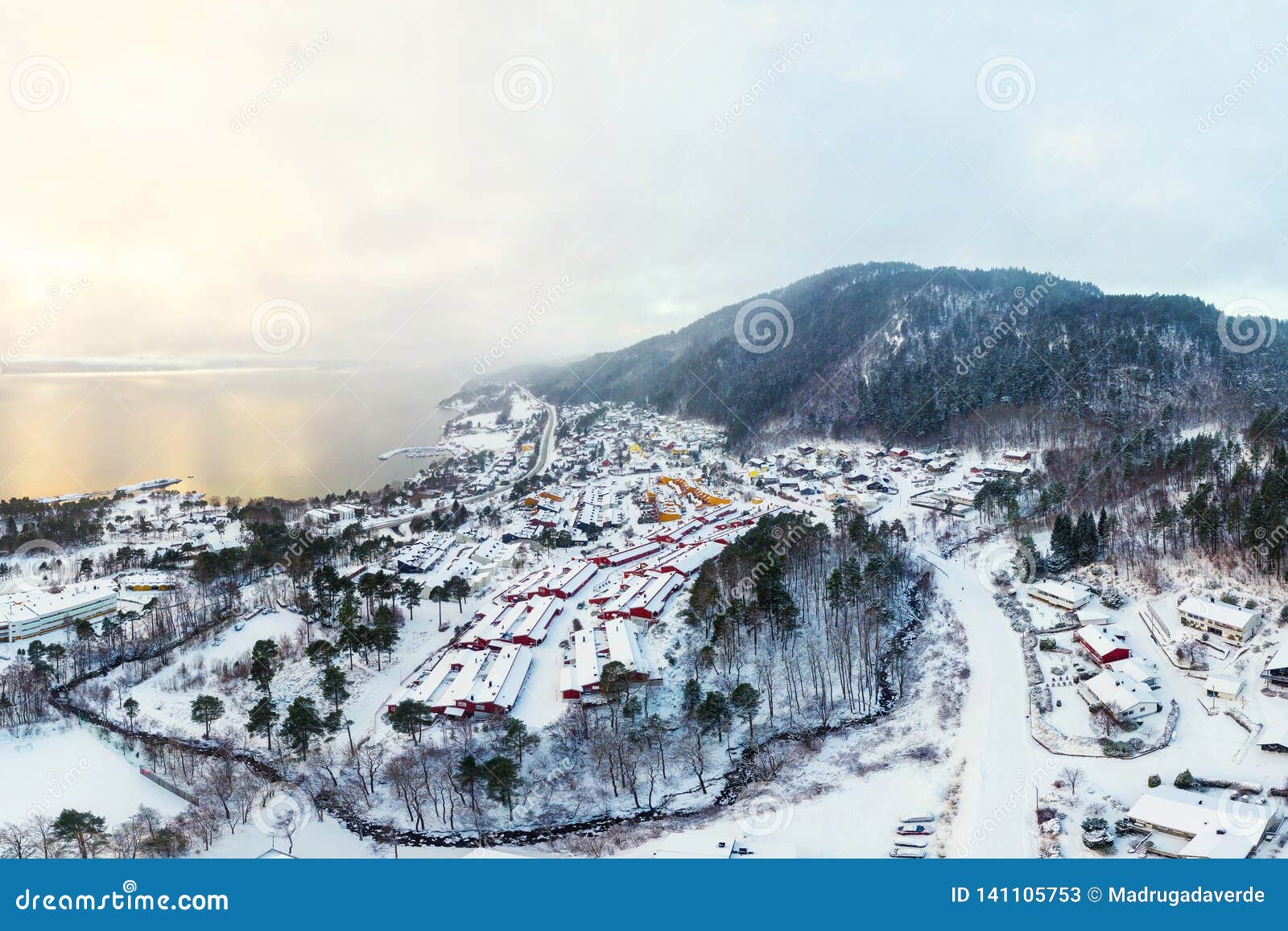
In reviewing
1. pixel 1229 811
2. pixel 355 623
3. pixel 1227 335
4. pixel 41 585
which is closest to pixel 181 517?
pixel 41 585

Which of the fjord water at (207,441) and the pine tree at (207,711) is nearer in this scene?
the pine tree at (207,711)

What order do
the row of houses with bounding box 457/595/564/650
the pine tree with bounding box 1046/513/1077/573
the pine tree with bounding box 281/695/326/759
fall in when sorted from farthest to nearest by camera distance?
the pine tree with bounding box 1046/513/1077/573, the row of houses with bounding box 457/595/564/650, the pine tree with bounding box 281/695/326/759

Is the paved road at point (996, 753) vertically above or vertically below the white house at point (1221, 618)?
below

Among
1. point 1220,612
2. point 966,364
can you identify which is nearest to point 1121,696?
point 1220,612

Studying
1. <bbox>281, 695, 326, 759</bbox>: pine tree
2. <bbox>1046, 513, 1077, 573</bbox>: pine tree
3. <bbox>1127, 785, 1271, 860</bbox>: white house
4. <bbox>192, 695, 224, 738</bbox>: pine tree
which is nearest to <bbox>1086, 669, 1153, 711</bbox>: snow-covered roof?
<bbox>1127, 785, 1271, 860</bbox>: white house

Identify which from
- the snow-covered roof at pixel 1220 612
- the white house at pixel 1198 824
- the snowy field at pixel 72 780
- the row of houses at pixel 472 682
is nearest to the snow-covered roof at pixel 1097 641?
the snow-covered roof at pixel 1220 612

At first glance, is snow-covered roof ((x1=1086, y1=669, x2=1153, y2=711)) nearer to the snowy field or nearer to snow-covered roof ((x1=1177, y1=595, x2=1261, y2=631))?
snow-covered roof ((x1=1177, y1=595, x2=1261, y2=631))

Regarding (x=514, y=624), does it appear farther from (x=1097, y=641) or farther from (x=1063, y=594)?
(x=1063, y=594)

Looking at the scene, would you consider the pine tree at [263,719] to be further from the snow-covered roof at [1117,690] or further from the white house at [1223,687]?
the white house at [1223,687]
